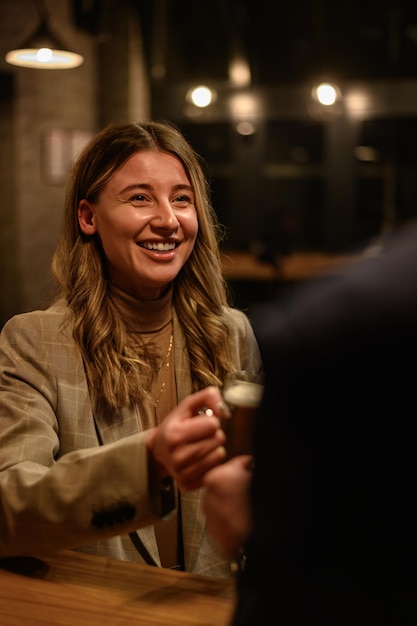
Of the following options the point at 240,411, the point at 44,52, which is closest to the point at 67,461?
the point at 240,411

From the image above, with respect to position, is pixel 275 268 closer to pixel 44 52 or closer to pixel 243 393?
pixel 44 52

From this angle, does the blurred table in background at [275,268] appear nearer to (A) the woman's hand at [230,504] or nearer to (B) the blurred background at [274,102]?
(B) the blurred background at [274,102]

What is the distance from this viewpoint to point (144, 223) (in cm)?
189

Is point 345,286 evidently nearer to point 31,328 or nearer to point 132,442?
point 132,442

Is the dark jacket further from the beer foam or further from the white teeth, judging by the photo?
the white teeth

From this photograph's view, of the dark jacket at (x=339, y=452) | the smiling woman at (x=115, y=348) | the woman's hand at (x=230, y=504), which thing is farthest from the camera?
the smiling woman at (x=115, y=348)

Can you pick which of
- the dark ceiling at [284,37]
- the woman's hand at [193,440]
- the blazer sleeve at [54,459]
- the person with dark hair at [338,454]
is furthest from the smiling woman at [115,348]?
the dark ceiling at [284,37]

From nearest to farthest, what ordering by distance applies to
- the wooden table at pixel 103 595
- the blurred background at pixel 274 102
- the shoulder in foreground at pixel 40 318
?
the wooden table at pixel 103 595, the shoulder in foreground at pixel 40 318, the blurred background at pixel 274 102

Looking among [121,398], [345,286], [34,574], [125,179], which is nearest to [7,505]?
[34,574]

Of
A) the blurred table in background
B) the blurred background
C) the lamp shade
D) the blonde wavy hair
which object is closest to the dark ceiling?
the blurred background

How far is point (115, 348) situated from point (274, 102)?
7964 millimetres

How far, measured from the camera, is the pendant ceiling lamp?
5086mm

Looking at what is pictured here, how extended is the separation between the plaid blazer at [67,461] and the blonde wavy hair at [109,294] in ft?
0.12

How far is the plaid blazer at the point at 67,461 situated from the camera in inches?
52.4
